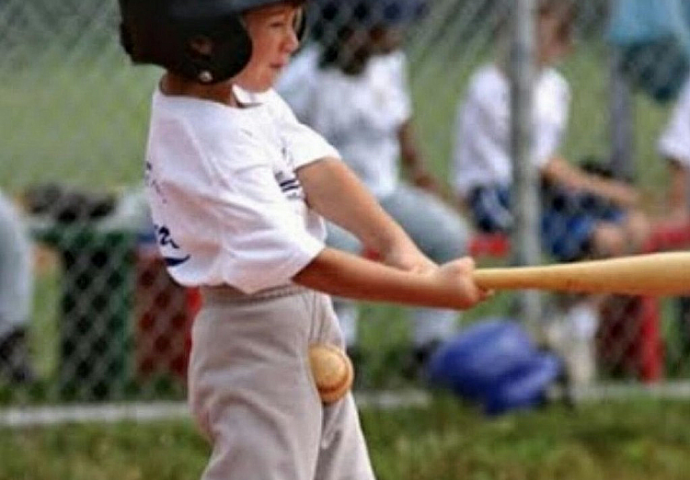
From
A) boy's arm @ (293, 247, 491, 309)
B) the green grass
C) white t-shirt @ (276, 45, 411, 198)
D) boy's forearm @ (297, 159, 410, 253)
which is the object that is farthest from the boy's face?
white t-shirt @ (276, 45, 411, 198)

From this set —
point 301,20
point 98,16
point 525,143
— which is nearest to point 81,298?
point 98,16

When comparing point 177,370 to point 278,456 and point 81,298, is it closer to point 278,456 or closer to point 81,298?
point 81,298

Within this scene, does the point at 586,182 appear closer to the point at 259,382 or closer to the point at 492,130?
the point at 492,130

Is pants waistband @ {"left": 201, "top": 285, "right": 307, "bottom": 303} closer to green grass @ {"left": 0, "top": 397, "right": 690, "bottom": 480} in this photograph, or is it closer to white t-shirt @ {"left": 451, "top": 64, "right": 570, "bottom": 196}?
green grass @ {"left": 0, "top": 397, "right": 690, "bottom": 480}

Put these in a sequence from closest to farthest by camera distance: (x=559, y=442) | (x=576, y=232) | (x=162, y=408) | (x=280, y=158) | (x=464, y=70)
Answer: (x=280, y=158) → (x=559, y=442) → (x=162, y=408) → (x=576, y=232) → (x=464, y=70)

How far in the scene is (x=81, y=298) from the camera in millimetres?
8398

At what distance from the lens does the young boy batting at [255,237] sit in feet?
14.5

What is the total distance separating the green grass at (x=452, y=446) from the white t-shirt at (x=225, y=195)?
2.28 meters

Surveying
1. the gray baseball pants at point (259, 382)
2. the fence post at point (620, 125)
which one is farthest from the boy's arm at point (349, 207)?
the fence post at point (620, 125)

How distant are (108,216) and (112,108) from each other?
15.2 inches

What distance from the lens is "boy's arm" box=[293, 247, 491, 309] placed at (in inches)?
174

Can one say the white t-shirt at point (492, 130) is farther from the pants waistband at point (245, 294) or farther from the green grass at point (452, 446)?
the pants waistband at point (245, 294)

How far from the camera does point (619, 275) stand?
179 inches

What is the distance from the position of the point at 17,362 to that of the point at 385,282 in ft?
13.1
